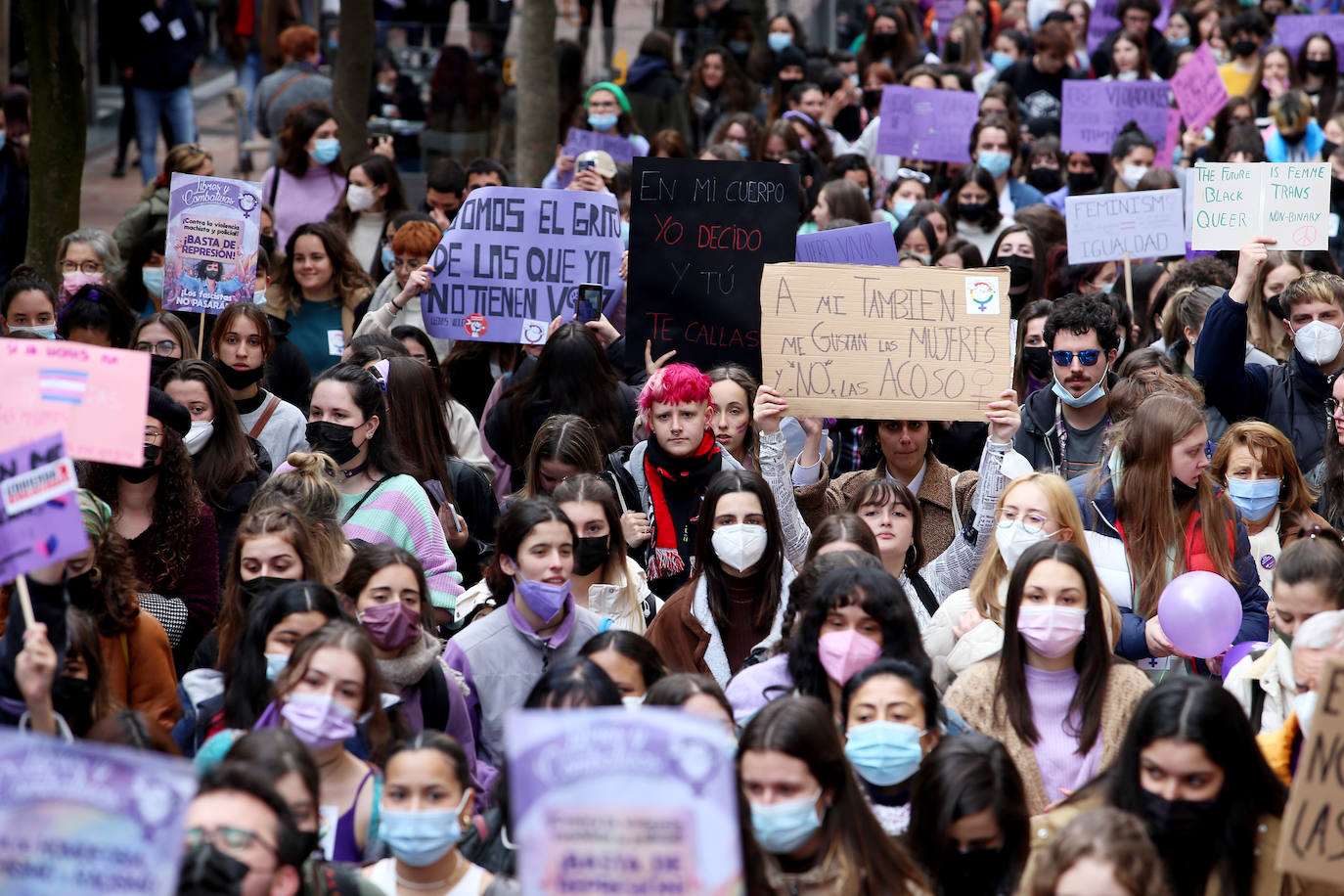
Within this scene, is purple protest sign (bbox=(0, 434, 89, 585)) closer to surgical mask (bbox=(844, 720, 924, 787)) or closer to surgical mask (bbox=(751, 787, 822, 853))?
surgical mask (bbox=(751, 787, 822, 853))

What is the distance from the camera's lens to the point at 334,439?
6.79 metres

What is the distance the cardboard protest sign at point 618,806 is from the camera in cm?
337

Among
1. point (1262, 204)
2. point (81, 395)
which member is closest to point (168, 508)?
point (81, 395)

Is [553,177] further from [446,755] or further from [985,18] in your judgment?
[985,18]

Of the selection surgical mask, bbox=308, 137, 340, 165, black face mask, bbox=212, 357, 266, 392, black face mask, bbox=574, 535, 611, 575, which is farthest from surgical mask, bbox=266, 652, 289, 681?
surgical mask, bbox=308, 137, 340, 165

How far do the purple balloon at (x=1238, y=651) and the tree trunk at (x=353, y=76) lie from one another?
364 inches

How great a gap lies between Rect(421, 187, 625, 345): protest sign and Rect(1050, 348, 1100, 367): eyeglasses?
2501 millimetres

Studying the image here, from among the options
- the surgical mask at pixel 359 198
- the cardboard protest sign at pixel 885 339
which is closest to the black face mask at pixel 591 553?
the cardboard protest sign at pixel 885 339

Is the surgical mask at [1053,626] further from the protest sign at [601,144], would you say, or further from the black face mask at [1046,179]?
the black face mask at [1046,179]

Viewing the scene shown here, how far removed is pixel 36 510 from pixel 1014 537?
3.08 meters

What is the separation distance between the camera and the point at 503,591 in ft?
19.9

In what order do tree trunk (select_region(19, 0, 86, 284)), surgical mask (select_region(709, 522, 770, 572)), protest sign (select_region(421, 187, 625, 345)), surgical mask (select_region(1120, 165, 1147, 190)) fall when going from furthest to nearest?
surgical mask (select_region(1120, 165, 1147, 190)) → tree trunk (select_region(19, 0, 86, 284)) → protest sign (select_region(421, 187, 625, 345)) → surgical mask (select_region(709, 522, 770, 572))

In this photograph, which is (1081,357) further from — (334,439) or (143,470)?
(143,470)

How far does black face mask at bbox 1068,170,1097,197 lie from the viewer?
1284cm
